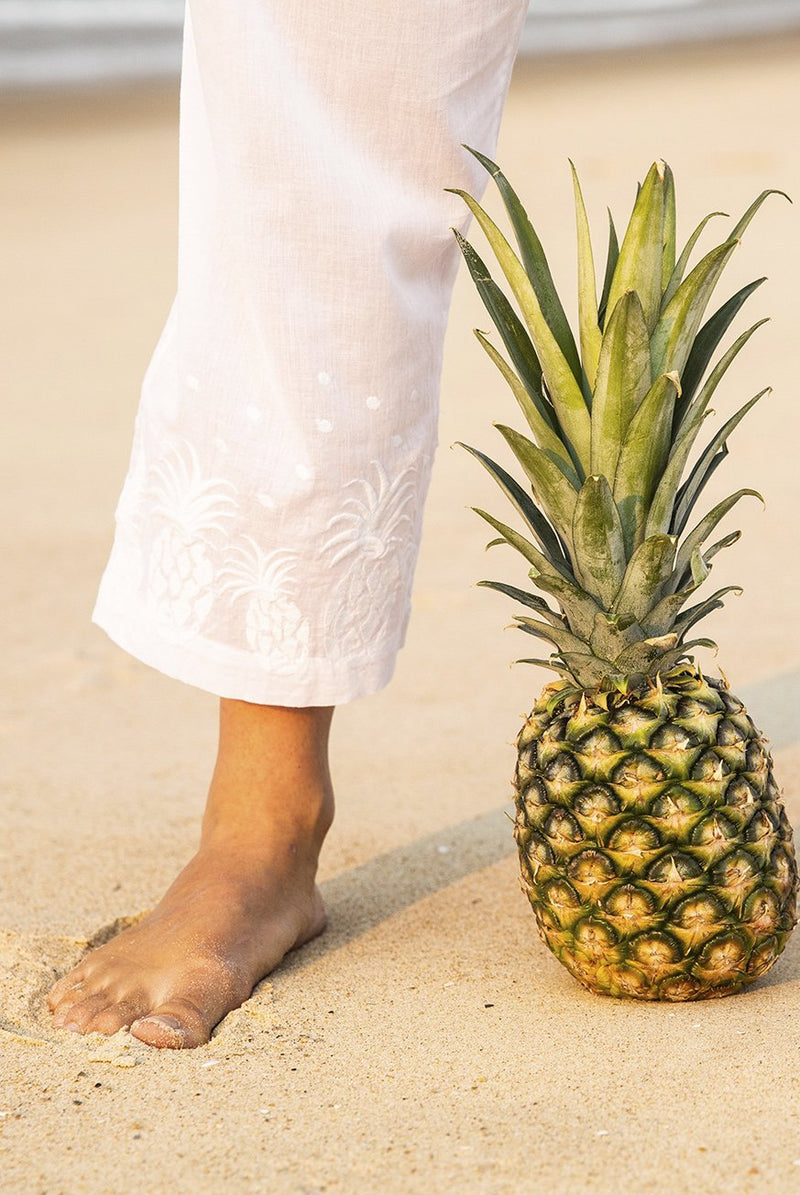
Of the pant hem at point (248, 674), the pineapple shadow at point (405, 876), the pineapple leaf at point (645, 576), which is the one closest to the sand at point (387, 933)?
the pineapple shadow at point (405, 876)

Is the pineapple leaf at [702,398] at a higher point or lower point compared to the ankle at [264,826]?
higher

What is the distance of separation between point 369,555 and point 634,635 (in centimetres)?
37

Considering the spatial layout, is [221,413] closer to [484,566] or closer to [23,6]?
[484,566]

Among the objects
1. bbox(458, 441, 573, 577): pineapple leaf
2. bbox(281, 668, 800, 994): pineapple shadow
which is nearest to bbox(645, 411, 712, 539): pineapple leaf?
bbox(458, 441, 573, 577): pineapple leaf

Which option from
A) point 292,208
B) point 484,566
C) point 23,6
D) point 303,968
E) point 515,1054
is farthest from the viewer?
point 23,6

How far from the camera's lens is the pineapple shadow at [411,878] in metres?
1.90

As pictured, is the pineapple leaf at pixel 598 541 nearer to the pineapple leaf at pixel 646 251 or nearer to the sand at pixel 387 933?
the pineapple leaf at pixel 646 251

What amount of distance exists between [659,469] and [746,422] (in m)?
3.41

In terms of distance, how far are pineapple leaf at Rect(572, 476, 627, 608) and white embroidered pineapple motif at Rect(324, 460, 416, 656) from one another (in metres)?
0.30

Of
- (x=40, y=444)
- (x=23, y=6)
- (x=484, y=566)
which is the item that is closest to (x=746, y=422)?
(x=484, y=566)

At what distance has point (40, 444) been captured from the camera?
5094 millimetres

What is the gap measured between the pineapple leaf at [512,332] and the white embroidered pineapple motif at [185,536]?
1.26ft

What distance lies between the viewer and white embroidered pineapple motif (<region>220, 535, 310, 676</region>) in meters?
1.74

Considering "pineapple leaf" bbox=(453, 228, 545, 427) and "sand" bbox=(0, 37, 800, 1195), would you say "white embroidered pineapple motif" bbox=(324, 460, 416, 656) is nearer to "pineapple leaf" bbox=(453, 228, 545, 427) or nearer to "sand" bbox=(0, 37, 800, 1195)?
"pineapple leaf" bbox=(453, 228, 545, 427)
